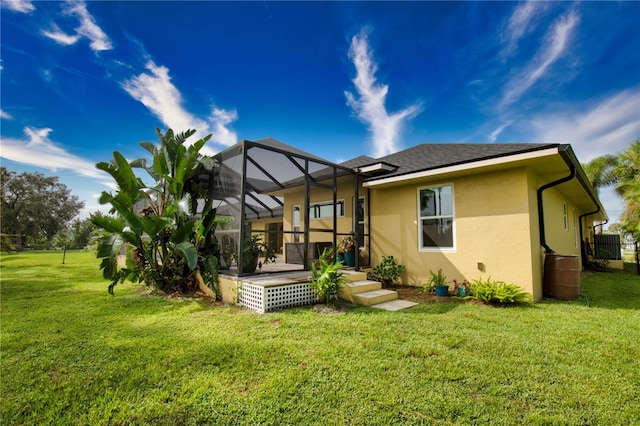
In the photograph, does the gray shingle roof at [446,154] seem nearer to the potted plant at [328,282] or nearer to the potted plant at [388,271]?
the potted plant at [388,271]

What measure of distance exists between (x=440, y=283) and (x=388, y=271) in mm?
1397

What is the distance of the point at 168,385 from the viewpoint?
107 inches

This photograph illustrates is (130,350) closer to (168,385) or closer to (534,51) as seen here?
(168,385)

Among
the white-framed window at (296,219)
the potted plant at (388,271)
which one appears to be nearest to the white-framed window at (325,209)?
the white-framed window at (296,219)

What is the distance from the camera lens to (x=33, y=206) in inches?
1505

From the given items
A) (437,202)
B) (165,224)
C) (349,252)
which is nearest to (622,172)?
(437,202)

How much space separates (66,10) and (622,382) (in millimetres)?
11968

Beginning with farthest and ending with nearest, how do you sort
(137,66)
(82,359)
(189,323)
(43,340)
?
(137,66) < (189,323) < (43,340) < (82,359)

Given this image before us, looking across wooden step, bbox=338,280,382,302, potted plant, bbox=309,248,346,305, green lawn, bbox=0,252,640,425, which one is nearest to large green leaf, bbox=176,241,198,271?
green lawn, bbox=0,252,640,425

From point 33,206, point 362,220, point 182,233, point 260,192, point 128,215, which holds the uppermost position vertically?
point 33,206

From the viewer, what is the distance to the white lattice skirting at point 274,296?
5.42m

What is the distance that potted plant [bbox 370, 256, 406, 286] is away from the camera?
765 centimetres

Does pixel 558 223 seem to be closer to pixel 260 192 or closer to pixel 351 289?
pixel 351 289

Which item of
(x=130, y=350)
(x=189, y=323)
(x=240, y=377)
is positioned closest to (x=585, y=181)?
(x=240, y=377)
